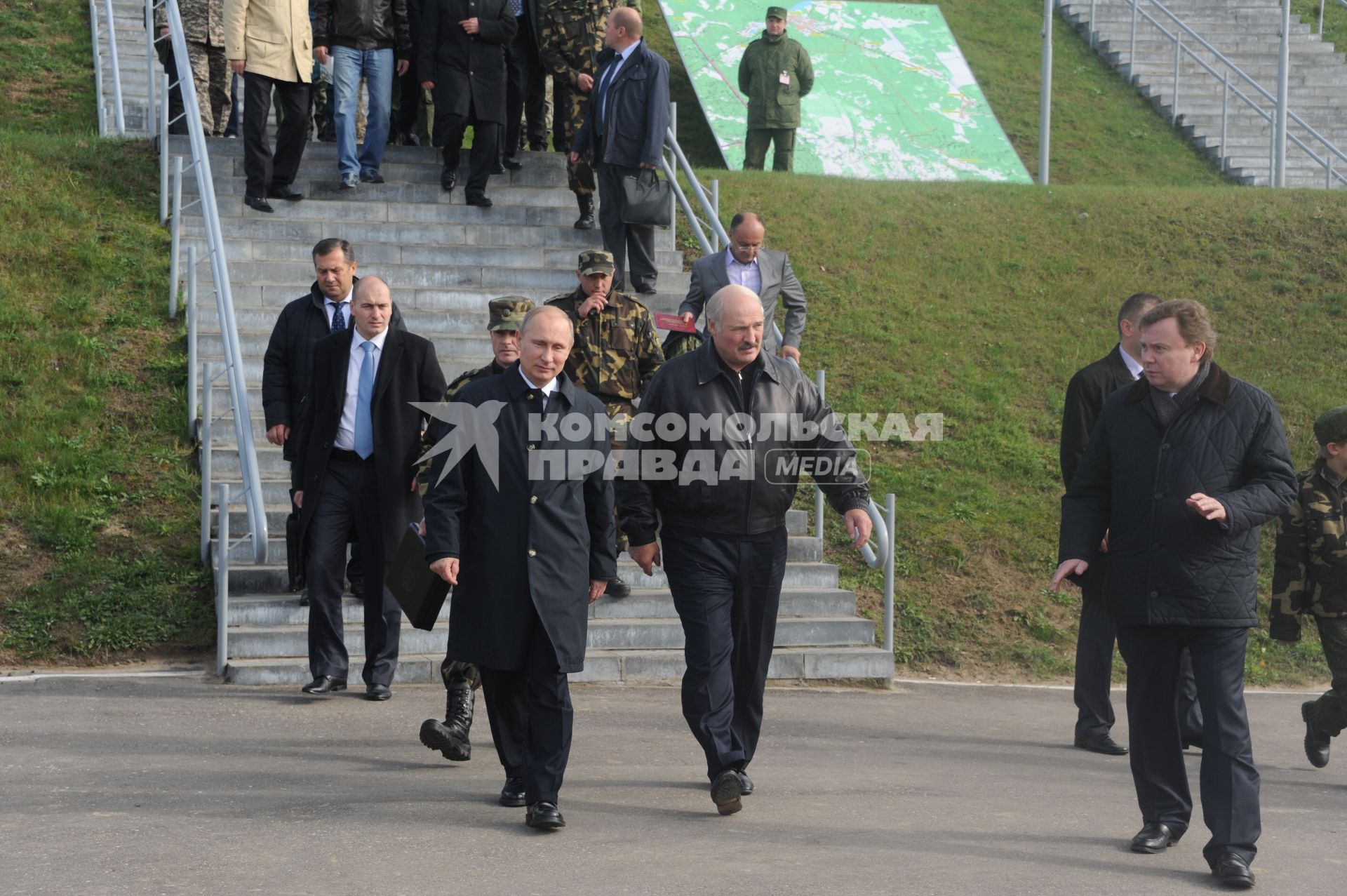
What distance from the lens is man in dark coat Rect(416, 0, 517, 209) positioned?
12508 mm

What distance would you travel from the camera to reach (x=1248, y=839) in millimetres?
5180

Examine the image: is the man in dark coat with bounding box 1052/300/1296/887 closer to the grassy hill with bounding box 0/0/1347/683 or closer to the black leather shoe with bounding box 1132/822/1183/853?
Result: the black leather shoe with bounding box 1132/822/1183/853

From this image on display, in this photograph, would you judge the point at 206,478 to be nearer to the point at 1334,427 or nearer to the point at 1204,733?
the point at 1204,733

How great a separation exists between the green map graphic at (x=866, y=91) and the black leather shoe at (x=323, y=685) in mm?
11574

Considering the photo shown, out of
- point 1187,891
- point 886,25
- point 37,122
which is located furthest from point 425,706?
point 886,25

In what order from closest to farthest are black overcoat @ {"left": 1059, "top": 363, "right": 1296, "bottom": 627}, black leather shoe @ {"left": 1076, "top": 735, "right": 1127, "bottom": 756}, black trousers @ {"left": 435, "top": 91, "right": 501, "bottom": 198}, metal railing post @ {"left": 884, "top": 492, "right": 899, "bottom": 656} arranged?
1. black overcoat @ {"left": 1059, "top": 363, "right": 1296, "bottom": 627}
2. black leather shoe @ {"left": 1076, "top": 735, "right": 1127, "bottom": 756}
3. metal railing post @ {"left": 884, "top": 492, "right": 899, "bottom": 656}
4. black trousers @ {"left": 435, "top": 91, "right": 501, "bottom": 198}

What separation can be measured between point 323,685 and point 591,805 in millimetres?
2340

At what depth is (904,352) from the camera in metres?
12.4

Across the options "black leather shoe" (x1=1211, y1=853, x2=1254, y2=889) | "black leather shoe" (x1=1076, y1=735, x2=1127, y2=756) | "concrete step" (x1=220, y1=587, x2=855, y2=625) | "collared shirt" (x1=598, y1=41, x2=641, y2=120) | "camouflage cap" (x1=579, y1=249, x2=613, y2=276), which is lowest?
"black leather shoe" (x1=1076, y1=735, x2=1127, y2=756)

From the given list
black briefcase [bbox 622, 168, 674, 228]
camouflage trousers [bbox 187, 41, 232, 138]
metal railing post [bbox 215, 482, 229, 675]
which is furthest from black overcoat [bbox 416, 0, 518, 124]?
metal railing post [bbox 215, 482, 229, 675]

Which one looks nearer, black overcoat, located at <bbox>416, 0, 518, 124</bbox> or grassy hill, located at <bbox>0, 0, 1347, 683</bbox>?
grassy hill, located at <bbox>0, 0, 1347, 683</bbox>

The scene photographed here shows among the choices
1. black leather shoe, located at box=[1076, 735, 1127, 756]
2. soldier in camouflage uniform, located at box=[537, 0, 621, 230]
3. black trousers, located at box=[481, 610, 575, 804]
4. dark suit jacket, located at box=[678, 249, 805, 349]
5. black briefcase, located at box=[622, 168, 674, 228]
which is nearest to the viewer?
black trousers, located at box=[481, 610, 575, 804]

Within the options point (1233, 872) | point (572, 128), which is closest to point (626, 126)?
point (572, 128)

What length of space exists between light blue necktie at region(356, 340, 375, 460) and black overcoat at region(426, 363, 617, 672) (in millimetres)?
2057
